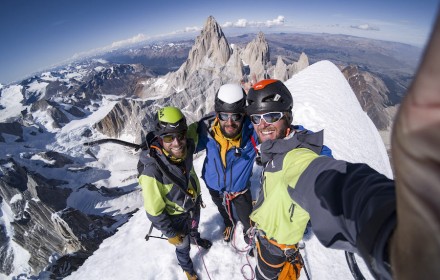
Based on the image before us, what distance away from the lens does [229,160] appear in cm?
611

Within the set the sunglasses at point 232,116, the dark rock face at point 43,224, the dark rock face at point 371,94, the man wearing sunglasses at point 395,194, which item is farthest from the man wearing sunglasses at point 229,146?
the dark rock face at point 371,94

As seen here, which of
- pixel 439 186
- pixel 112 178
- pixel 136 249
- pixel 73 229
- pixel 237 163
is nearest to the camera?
pixel 439 186

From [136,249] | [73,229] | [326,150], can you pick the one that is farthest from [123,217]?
[326,150]

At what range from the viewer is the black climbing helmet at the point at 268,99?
480 centimetres

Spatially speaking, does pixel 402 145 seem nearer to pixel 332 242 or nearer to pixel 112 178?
pixel 332 242

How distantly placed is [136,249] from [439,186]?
814cm

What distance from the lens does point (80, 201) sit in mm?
88562

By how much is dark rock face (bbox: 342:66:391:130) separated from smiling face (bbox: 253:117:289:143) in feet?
458

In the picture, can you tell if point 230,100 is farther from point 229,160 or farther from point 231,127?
point 229,160

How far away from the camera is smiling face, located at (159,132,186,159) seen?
5.45 meters

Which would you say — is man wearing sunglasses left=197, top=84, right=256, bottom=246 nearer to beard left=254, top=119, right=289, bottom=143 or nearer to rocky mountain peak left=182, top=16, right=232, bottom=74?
beard left=254, top=119, right=289, bottom=143

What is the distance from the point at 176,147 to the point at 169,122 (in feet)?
1.93

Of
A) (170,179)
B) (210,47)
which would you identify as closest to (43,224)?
(170,179)

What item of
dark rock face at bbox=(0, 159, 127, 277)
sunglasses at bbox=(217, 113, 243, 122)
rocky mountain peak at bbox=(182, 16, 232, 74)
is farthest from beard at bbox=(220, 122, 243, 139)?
rocky mountain peak at bbox=(182, 16, 232, 74)
